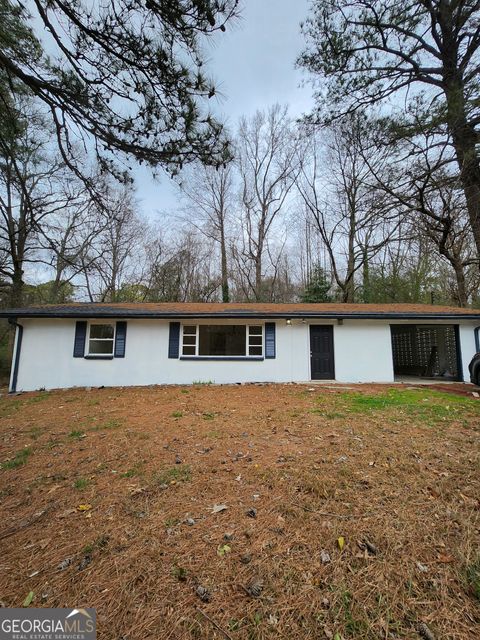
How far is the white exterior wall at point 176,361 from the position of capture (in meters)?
10.1

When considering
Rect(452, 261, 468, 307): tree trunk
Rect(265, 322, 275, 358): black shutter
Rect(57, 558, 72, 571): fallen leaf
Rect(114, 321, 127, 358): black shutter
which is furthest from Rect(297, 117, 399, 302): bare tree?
Rect(57, 558, 72, 571): fallen leaf

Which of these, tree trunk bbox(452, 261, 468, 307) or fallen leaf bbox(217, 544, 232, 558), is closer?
fallen leaf bbox(217, 544, 232, 558)

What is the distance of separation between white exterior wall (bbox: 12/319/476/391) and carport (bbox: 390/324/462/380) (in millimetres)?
1174

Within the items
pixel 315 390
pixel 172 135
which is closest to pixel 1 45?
pixel 172 135

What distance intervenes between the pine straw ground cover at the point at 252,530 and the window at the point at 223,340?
595 centimetres

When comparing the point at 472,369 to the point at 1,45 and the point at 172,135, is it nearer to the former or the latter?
the point at 172,135

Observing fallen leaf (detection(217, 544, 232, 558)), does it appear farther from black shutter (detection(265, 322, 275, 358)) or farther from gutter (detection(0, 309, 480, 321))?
black shutter (detection(265, 322, 275, 358))

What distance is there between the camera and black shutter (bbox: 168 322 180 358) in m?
10.3

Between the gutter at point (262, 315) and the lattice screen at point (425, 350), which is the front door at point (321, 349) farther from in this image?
the lattice screen at point (425, 350)

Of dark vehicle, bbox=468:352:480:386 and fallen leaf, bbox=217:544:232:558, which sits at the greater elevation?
dark vehicle, bbox=468:352:480:386

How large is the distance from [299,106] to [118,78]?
6.64 m

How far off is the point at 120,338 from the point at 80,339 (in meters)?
1.39

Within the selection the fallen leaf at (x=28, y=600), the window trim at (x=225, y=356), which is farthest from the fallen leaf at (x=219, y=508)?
the window trim at (x=225, y=356)

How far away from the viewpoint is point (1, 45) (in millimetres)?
3160
